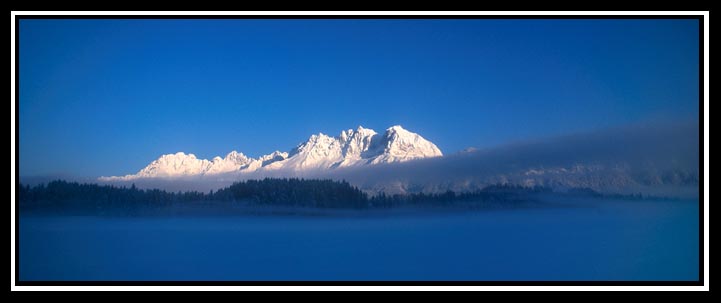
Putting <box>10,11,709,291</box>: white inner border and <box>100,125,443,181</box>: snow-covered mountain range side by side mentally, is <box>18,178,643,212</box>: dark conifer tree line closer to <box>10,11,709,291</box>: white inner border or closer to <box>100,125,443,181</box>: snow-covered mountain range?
<box>100,125,443,181</box>: snow-covered mountain range

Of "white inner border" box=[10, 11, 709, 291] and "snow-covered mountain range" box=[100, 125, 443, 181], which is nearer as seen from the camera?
"white inner border" box=[10, 11, 709, 291]

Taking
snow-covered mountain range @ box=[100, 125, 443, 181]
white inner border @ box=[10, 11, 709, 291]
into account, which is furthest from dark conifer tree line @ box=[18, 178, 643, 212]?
white inner border @ box=[10, 11, 709, 291]

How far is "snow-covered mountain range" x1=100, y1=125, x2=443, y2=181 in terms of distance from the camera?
7992 mm

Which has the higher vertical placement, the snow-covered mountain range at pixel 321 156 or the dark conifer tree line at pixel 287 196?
the snow-covered mountain range at pixel 321 156

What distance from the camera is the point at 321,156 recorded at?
7977mm

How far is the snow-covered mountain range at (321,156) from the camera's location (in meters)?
7.99
